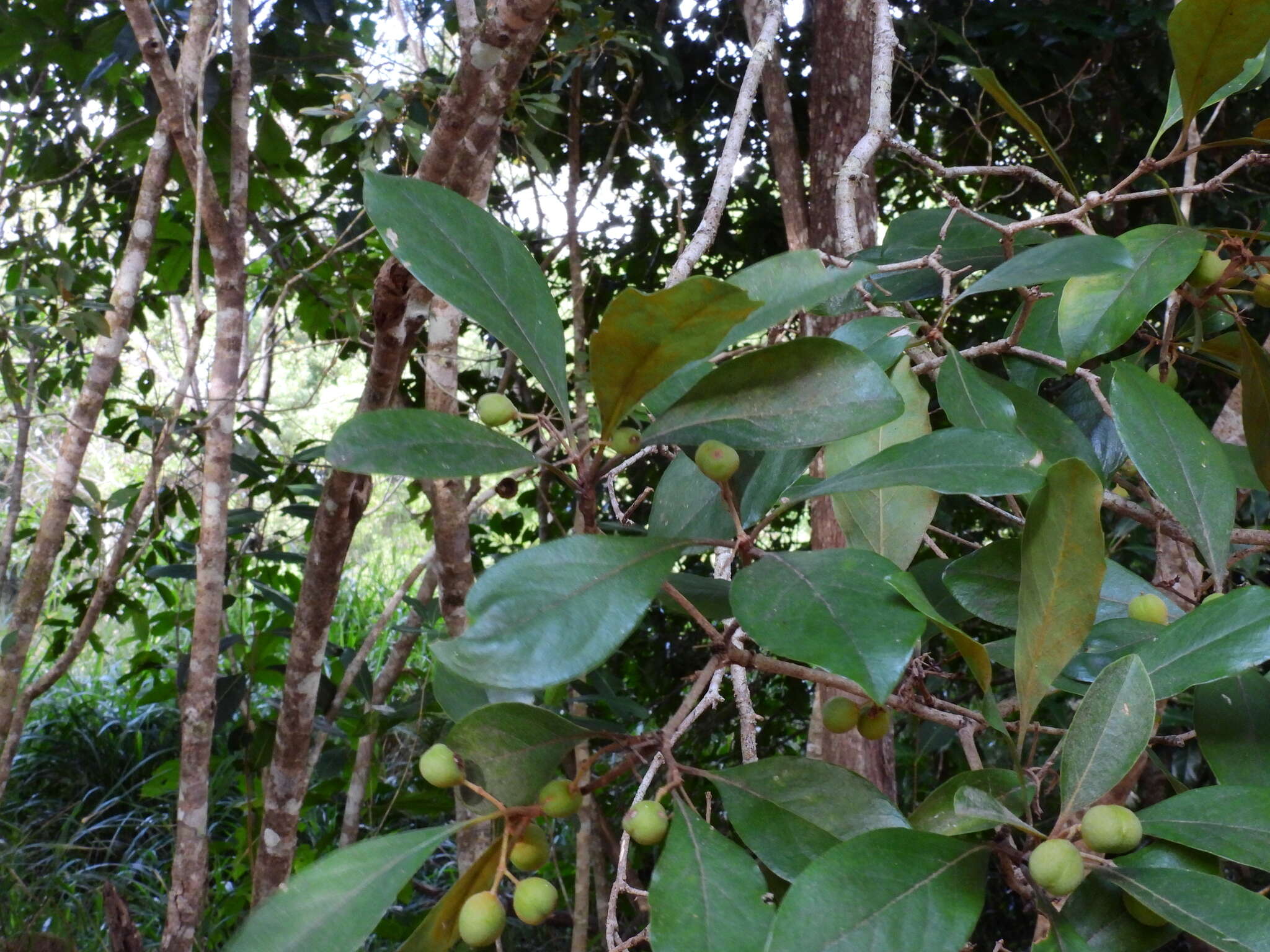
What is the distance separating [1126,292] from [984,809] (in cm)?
29

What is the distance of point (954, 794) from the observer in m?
0.39

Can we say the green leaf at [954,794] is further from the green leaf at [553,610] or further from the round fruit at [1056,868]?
the green leaf at [553,610]

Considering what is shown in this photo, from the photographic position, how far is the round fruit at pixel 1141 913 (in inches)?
14.3

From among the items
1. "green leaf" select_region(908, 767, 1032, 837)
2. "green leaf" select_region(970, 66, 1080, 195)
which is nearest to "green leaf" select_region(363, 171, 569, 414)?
"green leaf" select_region(908, 767, 1032, 837)

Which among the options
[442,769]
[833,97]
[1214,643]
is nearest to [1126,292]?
[1214,643]

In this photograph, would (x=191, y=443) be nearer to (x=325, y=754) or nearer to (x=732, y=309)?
(x=325, y=754)

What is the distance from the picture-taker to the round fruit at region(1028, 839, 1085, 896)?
0.32 m

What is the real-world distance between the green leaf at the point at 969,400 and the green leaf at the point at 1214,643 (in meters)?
0.15

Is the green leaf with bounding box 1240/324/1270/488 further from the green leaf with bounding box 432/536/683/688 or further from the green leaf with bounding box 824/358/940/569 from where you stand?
the green leaf with bounding box 432/536/683/688

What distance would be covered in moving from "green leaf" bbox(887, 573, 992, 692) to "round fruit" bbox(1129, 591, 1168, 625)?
151 millimetres

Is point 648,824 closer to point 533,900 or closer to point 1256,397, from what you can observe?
point 533,900

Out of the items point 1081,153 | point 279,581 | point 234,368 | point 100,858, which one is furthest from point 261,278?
point 1081,153

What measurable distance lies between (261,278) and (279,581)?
86 centimetres

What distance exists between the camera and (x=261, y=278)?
2.57 meters
